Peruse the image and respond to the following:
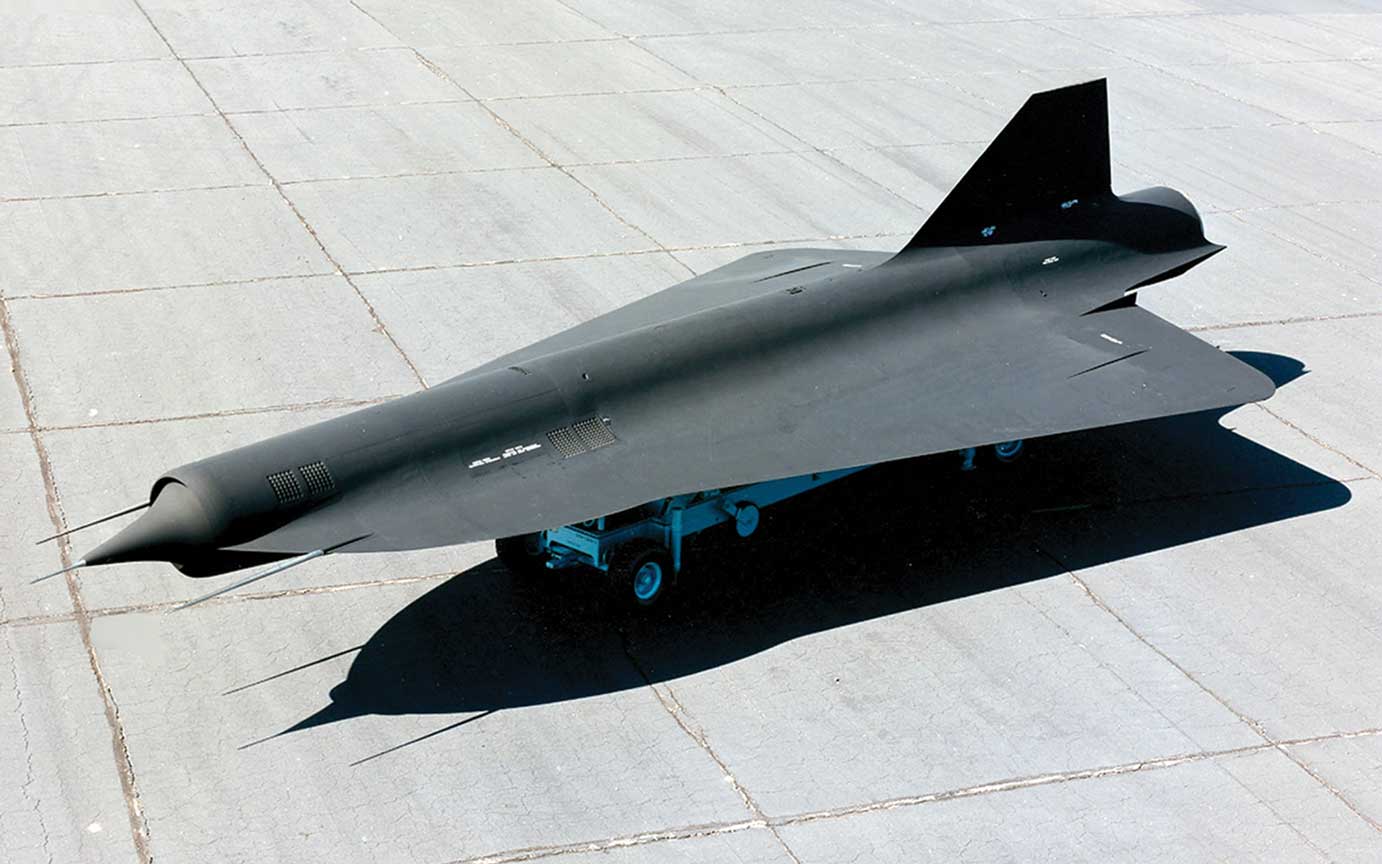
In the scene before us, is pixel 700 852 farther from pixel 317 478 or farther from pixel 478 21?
pixel 478 21

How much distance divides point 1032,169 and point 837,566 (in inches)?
158

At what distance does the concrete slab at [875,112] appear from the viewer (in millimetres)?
21031

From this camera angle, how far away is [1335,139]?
22.1 m

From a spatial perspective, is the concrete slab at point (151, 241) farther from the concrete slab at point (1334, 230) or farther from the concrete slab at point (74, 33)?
the concrete slab at point (1334, 230)

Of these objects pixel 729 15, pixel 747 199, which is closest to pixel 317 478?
pixel 747 199

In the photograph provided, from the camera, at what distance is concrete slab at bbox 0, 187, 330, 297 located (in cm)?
1593

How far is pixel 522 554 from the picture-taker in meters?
11.4

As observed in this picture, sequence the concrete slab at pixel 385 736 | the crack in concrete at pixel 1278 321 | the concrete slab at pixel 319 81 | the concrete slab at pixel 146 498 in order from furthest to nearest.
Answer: the concrete slab at pixel 319 81 < the crack in concrete at pixel 1278 321 < the concrete slab at pixel 146 498 < the concrete slab at pixel 385 736

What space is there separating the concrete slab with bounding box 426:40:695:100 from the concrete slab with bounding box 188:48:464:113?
476 mm

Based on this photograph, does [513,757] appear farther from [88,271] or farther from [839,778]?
[88,271]

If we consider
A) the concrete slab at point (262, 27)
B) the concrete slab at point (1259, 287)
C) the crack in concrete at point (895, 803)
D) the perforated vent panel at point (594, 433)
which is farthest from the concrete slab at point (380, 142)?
the crack in concrete at point (895, 803)

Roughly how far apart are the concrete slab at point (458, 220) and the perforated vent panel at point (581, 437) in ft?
20.5

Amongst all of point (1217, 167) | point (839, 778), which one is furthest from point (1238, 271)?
point (839, 778)

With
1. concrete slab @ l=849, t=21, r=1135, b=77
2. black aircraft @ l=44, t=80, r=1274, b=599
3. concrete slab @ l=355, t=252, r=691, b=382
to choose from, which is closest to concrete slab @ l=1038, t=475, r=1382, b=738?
black aircraft @ l=44, t=80, r=1274, b=599
